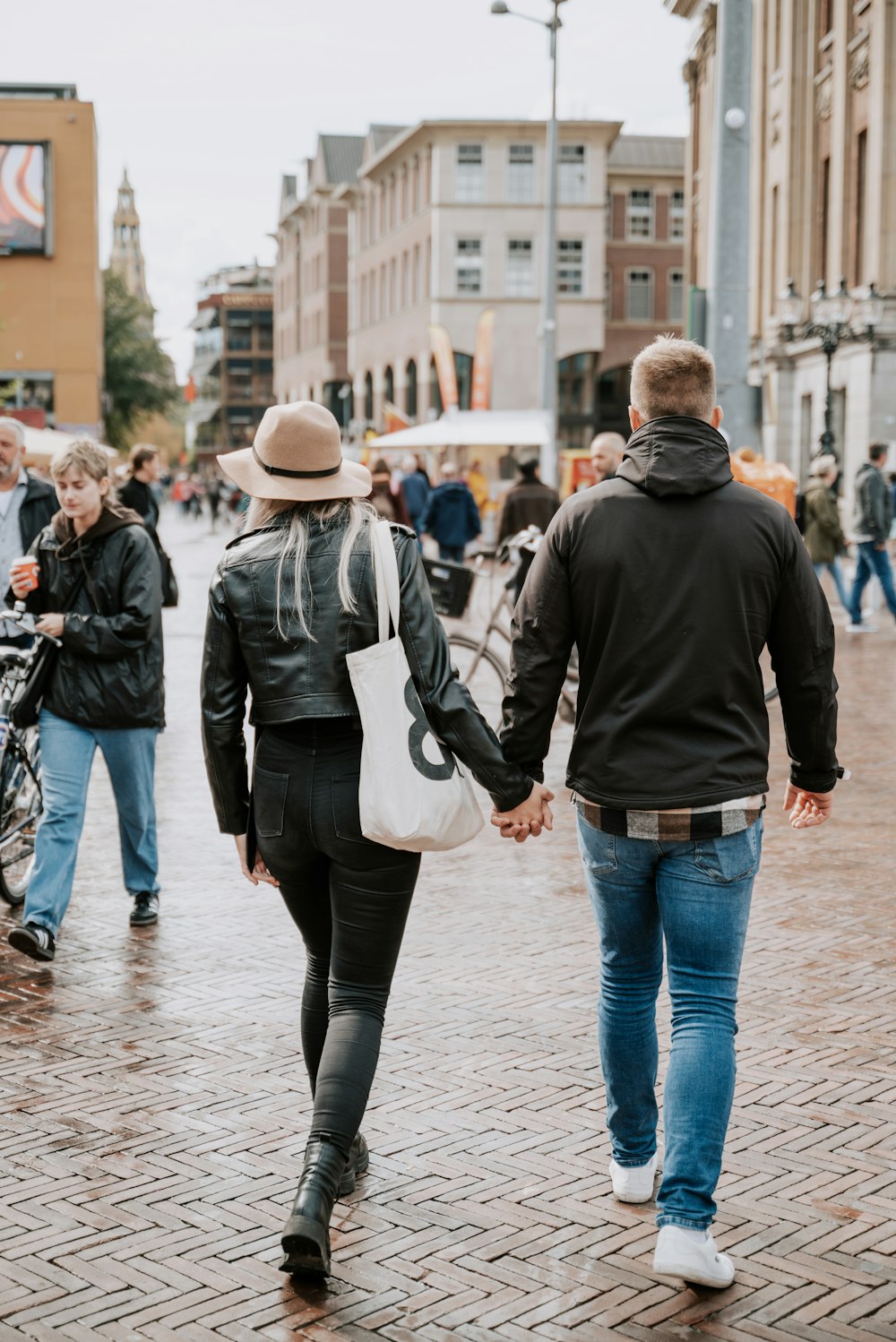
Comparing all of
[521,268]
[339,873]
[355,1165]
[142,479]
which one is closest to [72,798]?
[355,1165]

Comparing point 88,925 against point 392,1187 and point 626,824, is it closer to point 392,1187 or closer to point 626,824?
point 392,1187

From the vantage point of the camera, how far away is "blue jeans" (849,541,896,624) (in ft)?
58.3

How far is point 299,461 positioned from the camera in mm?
3717

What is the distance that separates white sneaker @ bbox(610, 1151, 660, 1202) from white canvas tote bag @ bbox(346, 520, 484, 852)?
0.93m

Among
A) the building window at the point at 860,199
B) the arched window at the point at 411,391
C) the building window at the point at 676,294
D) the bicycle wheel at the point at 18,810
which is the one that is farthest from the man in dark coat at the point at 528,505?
the building window at the point at 676,294

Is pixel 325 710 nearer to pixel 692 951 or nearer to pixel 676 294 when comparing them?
pixel 692 951

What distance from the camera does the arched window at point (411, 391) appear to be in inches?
2862

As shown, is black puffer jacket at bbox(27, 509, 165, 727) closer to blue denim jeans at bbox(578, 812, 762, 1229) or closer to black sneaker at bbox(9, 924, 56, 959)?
black sneaker at bbox(9, 924, 56, 959)

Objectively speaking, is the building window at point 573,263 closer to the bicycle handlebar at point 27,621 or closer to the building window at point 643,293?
the building window at point 643,293

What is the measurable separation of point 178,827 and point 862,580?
11.5 meters

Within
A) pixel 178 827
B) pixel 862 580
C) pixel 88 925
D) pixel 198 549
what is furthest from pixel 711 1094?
pixel 198 549

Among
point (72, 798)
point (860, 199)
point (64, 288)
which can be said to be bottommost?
point (72, 798)

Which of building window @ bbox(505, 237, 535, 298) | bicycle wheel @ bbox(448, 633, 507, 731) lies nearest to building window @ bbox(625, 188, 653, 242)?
building window @ bbox(505, 237, 535, 298)

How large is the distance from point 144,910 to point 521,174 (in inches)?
2616
